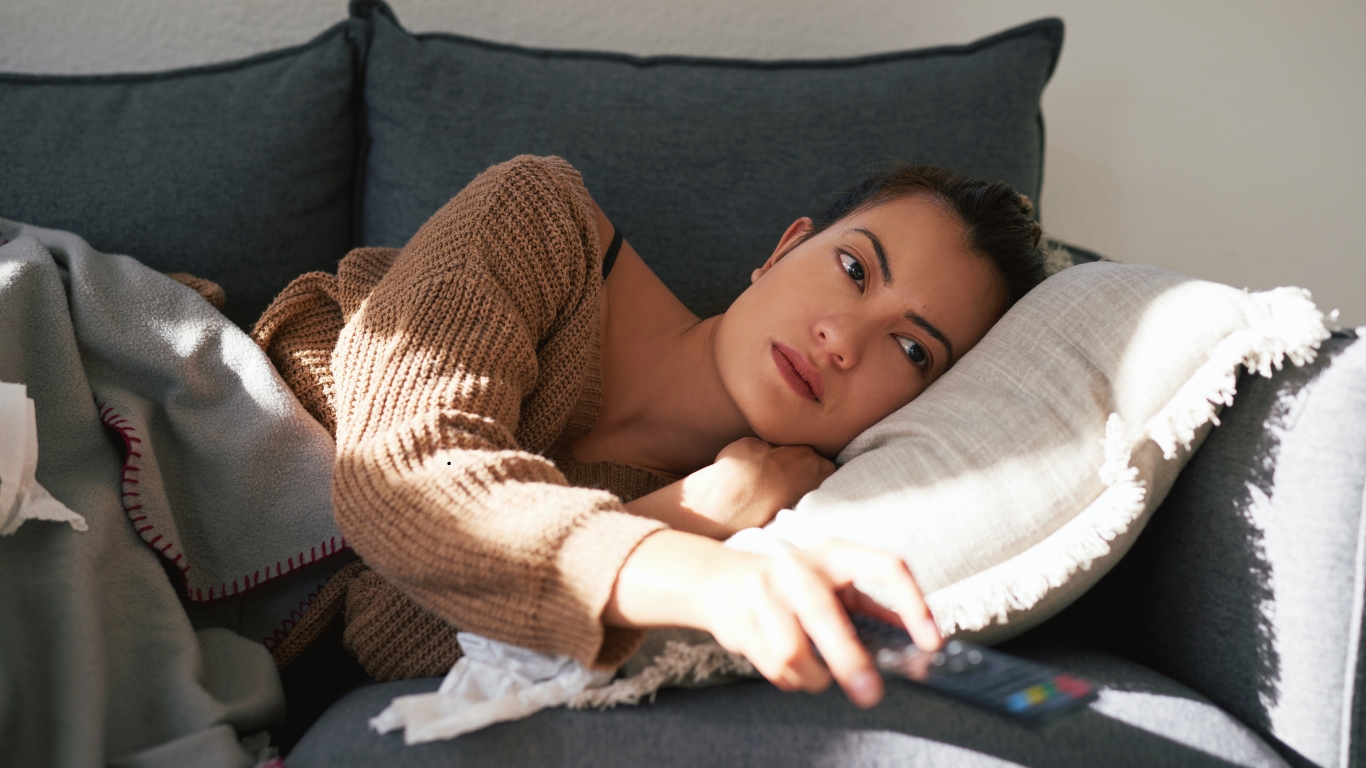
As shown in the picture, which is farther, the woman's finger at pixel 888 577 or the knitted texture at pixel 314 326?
the knitted texture at pixel 314 326

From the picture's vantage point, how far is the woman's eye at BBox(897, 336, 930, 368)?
908mm

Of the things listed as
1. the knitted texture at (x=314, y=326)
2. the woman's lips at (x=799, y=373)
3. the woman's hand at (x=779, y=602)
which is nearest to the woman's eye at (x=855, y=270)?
the woman's lips at (x=799, y=373)

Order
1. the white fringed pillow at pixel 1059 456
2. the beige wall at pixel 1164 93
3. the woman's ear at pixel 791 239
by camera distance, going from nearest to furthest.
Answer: the white fringed pillow at pixel 1059 456
the woman's ear at pixel 791 239
the beige wall at pixel 1164 93

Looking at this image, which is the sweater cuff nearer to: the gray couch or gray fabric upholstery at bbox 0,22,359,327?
the gray couch

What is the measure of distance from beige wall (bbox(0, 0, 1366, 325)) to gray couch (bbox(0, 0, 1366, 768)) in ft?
0.98

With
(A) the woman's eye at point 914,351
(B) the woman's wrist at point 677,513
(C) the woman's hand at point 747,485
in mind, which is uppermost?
(A) the woman's eye at point 914,351

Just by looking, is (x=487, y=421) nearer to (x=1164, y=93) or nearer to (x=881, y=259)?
(x=881, y=259)

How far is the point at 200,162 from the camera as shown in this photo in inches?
43.8

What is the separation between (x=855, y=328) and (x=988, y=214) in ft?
0.75

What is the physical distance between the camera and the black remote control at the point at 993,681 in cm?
46

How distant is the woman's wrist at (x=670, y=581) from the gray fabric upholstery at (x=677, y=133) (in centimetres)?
66

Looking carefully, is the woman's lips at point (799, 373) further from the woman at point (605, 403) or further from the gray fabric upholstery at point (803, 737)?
the gray fabric upholstery at point (803, 737)

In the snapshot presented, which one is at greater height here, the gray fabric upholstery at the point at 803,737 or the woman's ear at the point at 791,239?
the woman's ear at the point at 791,239

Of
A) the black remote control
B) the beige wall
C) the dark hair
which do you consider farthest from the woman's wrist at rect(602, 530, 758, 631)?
the beige wall
